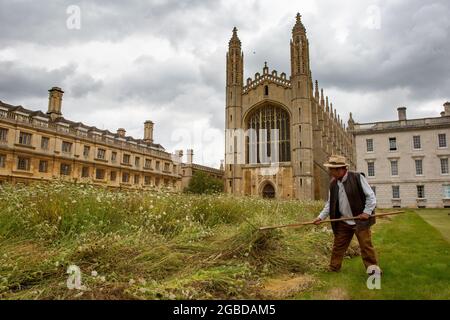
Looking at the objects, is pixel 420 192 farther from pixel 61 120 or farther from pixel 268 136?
pixel 61 120

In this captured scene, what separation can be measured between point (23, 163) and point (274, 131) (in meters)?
27.9

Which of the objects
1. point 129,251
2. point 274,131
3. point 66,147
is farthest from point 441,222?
point 66,147

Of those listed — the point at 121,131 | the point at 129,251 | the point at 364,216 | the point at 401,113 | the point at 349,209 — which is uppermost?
the point at 401,113

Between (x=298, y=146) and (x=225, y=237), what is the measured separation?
3417cm

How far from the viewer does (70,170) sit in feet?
110

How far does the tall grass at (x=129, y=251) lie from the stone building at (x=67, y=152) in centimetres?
1698

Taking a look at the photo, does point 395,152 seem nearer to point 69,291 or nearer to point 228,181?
point 228,181

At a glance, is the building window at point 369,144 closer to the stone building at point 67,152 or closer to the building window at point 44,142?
the stone building at point 67,152

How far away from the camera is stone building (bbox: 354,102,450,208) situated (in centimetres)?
3350

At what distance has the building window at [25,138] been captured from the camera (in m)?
28.8

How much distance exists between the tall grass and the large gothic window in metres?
34.2

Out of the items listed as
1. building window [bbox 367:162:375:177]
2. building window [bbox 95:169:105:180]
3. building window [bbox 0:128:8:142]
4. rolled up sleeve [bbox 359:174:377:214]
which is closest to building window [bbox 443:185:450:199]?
building window [bbox 367:162:375:177]

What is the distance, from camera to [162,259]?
14.2 feet

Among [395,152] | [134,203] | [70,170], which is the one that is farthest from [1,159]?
[395,152]
